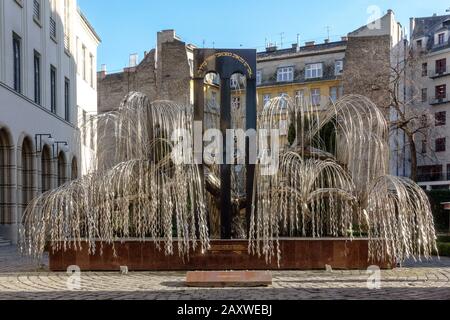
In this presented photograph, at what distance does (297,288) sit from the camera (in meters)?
9.50

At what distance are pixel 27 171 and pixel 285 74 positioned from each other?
40.9 meters

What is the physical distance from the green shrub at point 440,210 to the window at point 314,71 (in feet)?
76.1

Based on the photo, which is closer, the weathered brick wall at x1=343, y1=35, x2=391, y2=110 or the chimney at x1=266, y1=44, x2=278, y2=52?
the weathered brick wall at x1=343, y1=35, x2=391, y2=110

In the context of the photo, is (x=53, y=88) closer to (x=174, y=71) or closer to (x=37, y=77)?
(x=37, y=77)

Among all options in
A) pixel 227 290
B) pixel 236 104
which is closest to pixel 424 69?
pixel 236 104

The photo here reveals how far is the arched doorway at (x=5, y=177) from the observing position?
22.0m

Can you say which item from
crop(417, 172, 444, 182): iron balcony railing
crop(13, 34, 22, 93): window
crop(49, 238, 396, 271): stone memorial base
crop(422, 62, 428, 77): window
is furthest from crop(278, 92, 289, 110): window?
crop(422, 62, 428, 77): window

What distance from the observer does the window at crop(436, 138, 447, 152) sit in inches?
2318

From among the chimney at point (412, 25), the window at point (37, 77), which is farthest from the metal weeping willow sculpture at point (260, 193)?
the chimney at point (412, 25)

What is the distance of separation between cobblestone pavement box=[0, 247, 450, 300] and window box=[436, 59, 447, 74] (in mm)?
53797

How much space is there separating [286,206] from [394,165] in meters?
43.0

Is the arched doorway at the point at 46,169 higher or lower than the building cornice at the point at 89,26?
lower

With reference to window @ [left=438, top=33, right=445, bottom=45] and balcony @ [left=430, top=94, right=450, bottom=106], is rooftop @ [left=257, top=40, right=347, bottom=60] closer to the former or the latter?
balcony @ [left=430, top=94, right=450, bottom=106]

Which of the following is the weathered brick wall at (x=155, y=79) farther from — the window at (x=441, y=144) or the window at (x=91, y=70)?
the window at (x=441, y=144)
